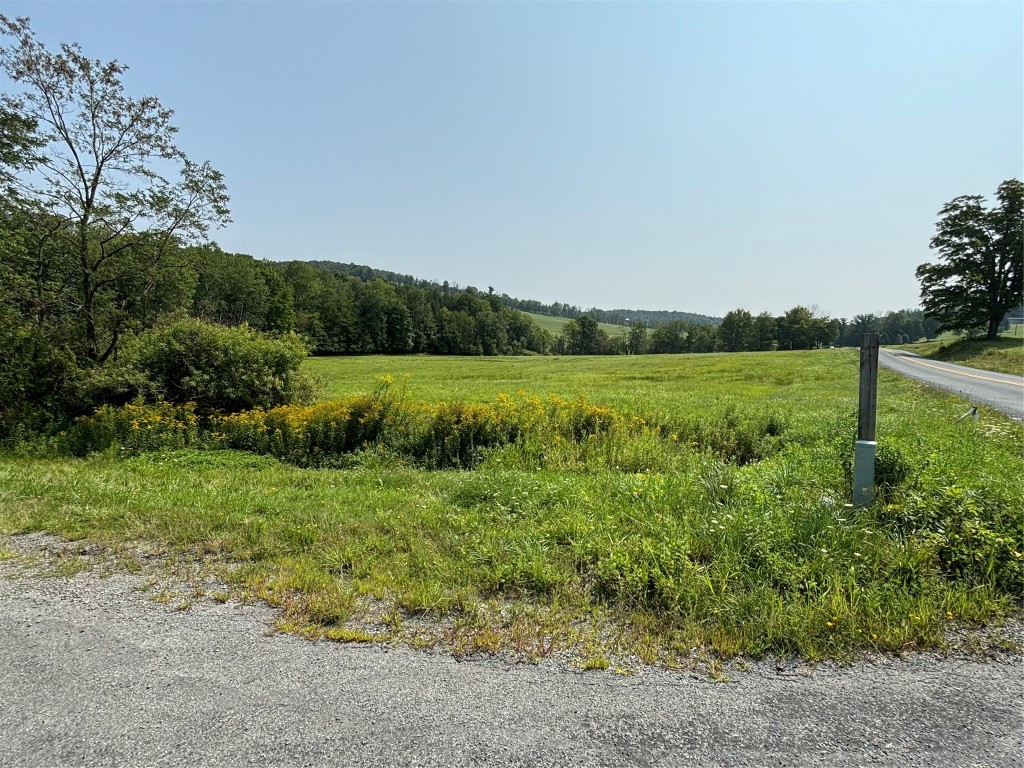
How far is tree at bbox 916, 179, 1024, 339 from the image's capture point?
122ft

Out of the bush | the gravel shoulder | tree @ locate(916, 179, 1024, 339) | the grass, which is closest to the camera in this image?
the gravel shoulder

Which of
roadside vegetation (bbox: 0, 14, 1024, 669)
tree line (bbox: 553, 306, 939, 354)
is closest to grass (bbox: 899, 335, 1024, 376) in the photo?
roadside vegetation (bbox: 0, 14, 1024, 669)

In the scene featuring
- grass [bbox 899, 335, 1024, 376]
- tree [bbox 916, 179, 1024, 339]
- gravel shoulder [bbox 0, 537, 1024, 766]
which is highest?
tree [bbox 916, 179, 1024, 339]

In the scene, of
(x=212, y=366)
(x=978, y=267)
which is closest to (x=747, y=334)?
(x=978, y=267)

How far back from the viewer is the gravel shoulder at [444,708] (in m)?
2.07

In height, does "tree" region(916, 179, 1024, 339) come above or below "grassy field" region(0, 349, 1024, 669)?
above

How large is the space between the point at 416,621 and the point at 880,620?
3151 millimetres

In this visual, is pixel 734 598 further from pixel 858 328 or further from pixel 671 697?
pixel 858 328

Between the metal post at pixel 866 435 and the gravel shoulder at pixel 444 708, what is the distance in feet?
6.07

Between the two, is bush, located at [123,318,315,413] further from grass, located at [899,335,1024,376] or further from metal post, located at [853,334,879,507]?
grass, located at [899,335,1024,376]

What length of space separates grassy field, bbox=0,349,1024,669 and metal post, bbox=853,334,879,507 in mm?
187

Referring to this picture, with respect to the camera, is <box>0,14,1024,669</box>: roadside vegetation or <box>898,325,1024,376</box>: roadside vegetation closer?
<box>0,14,1024,669</box>: roadside vegetation

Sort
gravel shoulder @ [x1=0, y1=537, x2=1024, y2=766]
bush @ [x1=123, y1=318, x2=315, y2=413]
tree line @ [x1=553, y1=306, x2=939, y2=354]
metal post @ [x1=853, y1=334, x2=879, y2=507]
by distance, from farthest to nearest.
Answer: tree line @ [x1=553, y1=306, x2=939, y2=354] → bush @ [x1=123, y1=318, x2=315, y2=413] → metal post @ [x1=853, y1=334, x2=879, y2=507] → gravel shoulder @ [x1=0, y1=537, x2=1024, y2=766]

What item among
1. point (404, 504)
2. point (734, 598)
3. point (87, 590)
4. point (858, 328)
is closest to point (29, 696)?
point (87, 590)
